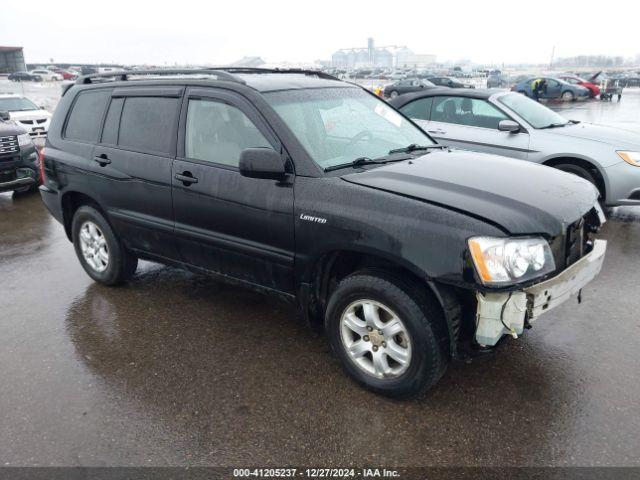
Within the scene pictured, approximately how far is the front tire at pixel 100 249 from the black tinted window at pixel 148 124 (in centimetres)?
82

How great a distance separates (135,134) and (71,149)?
35.9 inches

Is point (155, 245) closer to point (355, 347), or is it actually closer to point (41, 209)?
point (355, 347)

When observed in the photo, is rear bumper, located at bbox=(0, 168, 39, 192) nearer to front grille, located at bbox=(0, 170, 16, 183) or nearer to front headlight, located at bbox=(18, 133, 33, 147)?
front grille, located at bbox=(0, 170, 16, 183)

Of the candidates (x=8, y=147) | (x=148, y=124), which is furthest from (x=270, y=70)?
(x=8, y=147)

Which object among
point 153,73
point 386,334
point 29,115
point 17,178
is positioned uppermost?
point 153,73

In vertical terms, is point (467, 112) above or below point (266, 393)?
above

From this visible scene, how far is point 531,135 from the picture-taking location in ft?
21.9

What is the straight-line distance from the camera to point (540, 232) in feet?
9.02

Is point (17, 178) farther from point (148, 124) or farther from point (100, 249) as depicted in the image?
point (148, 124)

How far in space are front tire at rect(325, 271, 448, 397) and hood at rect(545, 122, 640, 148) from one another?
15.3ft

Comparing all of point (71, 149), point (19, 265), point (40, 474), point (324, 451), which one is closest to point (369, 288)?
point (324, 451)

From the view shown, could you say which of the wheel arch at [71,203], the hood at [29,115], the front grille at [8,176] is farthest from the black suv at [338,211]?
the hood at [29,115]

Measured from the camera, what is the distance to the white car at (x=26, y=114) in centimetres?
1335

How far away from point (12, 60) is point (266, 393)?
88.9 metres
